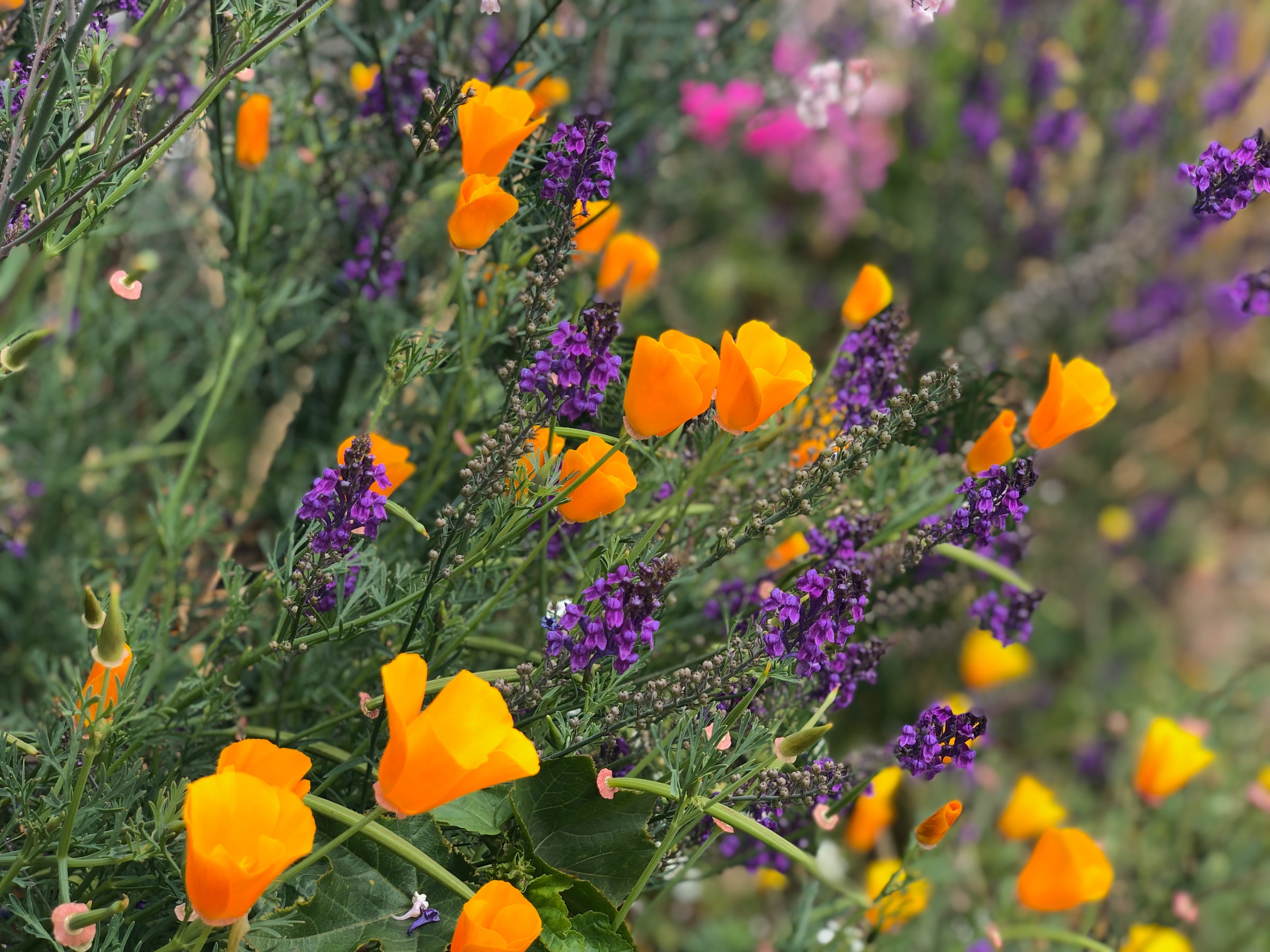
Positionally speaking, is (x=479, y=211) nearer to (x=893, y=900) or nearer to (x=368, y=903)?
(x=368, y=903)

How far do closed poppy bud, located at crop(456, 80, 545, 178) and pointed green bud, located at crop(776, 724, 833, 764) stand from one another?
41 cm

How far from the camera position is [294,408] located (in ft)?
4.07

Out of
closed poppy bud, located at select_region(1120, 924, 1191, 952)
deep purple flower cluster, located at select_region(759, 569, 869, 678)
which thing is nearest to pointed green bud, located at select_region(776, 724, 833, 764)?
deep purple flower cluster, located at select_region(759, 569, 869, 678)

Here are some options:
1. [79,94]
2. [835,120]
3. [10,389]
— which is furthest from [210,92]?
[835,120]

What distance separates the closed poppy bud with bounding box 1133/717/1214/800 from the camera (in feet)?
3.69

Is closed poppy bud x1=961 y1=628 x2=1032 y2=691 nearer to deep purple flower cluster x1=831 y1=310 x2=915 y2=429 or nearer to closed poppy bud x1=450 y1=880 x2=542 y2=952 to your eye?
deep purple flower cluster x1=831 y1=310 x2=915 y2=429

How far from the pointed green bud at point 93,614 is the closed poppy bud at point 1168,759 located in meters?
1.06

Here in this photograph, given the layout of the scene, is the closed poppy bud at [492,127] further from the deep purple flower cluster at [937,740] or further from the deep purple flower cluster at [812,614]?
the deep purple flower cluster at [937,740]

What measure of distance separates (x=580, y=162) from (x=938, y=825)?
50 centimetres

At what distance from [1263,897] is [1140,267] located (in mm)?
1403

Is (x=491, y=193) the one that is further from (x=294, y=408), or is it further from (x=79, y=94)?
(x=294, y=408)

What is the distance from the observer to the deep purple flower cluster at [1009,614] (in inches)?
35.2

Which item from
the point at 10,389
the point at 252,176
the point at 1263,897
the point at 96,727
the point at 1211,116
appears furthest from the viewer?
the point at 1211,116

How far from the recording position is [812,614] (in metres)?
0.64
